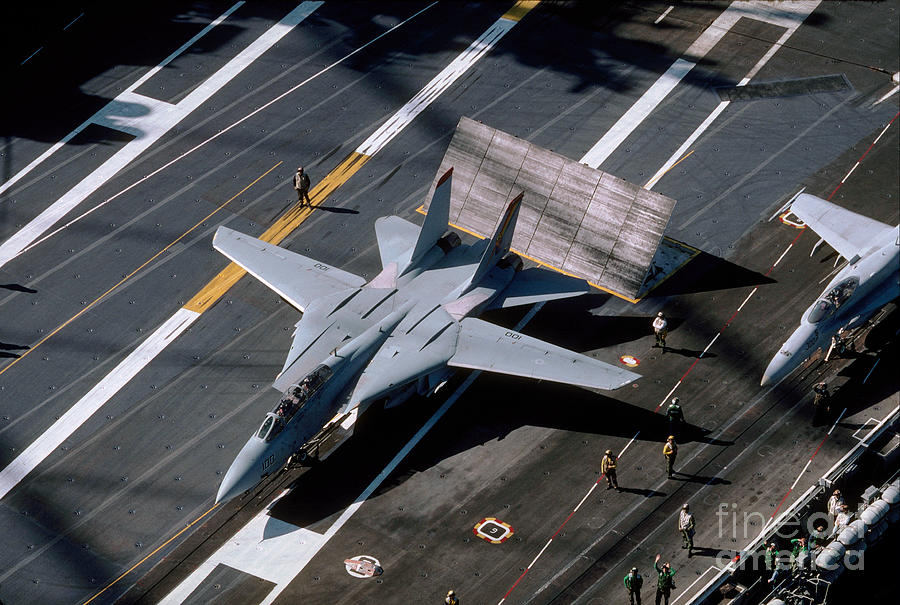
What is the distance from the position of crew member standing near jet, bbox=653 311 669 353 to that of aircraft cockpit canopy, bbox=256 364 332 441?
1477 centimetres

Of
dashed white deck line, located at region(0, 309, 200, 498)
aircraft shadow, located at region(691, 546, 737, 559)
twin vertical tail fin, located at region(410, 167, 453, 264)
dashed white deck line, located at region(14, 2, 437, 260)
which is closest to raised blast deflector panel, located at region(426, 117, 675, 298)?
twin vertical tail fin, located at region(410, 167, 453, 264)

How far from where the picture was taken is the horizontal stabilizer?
51312 millimetres

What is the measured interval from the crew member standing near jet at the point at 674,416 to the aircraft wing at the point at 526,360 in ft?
6.68

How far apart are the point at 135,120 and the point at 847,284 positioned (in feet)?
130

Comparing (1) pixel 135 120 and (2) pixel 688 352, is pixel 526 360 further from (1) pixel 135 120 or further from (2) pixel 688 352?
(1) pixel 135 120

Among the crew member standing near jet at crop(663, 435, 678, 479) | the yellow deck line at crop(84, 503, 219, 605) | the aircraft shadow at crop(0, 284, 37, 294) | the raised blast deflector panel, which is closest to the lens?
the yellow deck line at crop(84, 503, 219, 605)

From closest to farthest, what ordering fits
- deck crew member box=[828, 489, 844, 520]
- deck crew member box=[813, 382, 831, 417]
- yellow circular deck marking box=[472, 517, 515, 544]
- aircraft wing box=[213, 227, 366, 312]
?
deck crew member box=[828, 489, 844, 520]
yellow circular deck marking box=[472, 517, 515, 544]
deck crew member box=[813, 382, 831, 417]
aircraft wing box=[213, 227, 366, 312]

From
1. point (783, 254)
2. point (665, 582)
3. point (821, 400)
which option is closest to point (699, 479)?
point (821, 400)

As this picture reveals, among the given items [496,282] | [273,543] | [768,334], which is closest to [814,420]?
[768,334]

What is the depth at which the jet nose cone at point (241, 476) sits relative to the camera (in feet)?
143

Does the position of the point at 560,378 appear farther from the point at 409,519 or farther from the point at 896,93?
the point at 896,93

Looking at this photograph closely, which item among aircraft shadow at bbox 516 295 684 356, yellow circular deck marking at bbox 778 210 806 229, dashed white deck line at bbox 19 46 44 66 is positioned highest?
dashed white deck line at bbox 19 46 44 66
